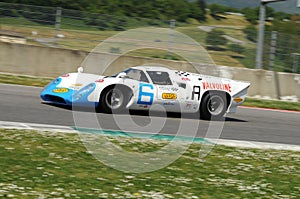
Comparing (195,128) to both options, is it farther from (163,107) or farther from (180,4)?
(180,4)

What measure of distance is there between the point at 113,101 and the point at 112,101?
20 mm

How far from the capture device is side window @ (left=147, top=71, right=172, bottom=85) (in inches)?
460

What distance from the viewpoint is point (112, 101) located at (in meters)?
11.3

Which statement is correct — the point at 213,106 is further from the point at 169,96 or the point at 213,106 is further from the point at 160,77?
the point at 160,77

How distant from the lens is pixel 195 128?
36.7ft

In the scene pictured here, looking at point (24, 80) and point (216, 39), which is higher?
point (216, 39)

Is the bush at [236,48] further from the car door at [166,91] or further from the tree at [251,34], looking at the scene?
the car door at [166,91]

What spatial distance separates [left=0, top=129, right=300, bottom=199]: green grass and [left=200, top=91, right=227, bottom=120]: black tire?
3213 mm

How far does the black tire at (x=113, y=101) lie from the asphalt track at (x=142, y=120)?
0.15 meters

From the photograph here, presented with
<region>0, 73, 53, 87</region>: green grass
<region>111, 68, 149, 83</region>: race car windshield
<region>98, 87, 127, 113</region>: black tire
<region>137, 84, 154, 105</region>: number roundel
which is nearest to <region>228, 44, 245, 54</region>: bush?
<region>0, 73, 53, 87</region>: green grass

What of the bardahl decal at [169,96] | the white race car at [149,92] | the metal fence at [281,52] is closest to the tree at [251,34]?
the metal fence at [281,52]

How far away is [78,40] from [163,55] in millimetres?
2616

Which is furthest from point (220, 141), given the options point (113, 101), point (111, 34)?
point (111, 34)

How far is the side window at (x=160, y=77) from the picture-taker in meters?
11.7
